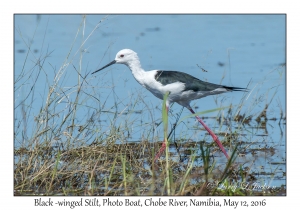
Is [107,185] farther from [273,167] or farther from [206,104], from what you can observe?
[206,104]

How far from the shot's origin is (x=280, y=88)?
8.24m

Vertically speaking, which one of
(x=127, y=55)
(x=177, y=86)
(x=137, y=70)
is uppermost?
(x=127, y=55)

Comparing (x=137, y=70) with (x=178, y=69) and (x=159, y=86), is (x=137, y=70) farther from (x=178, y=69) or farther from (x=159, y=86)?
(x=178, y=69)

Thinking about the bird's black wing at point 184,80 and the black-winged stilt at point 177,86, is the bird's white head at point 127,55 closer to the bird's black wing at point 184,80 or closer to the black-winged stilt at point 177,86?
the black-winged stilt at point 177,86

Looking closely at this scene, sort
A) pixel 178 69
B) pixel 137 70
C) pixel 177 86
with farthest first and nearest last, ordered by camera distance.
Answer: pixel 178 69
pixel 137 70
pixel 177 86

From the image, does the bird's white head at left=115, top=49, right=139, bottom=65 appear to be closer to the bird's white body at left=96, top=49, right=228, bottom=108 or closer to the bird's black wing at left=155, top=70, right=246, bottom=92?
the bird's white body at left=96, top=49, right=228, bottom=108

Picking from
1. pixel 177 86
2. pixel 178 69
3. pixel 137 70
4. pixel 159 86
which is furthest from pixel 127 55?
pixel 178 69

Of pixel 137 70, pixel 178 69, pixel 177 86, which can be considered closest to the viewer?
pixel 177 86

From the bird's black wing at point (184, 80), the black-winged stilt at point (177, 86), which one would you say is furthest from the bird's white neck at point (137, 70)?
the bird's black wing at point (184, 80)

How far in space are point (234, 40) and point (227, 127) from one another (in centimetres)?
438

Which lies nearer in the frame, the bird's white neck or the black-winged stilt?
the black-winged stilt

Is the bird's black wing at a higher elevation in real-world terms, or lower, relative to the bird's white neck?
lower

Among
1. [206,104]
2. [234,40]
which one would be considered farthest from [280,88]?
[234,40]

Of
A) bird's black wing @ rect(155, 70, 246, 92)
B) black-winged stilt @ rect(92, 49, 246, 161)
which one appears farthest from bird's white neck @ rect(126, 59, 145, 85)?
bird's black wing @ rect(155, 70, 246, 92)
